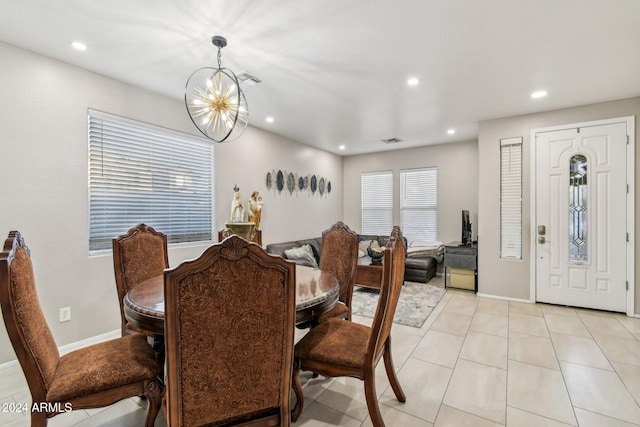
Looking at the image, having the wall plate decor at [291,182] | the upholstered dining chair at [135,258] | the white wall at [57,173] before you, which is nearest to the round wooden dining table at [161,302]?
the upholstered dining chair at [135,258]

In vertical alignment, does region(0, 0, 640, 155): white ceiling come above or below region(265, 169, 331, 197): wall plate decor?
above

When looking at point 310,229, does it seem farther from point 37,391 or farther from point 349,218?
point 37,391

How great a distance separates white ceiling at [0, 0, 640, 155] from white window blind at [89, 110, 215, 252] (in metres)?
0.58

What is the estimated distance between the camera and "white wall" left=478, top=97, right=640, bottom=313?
395cm

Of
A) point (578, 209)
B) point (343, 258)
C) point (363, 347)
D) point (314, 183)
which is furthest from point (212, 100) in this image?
point (578, 209)

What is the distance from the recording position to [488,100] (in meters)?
3.61

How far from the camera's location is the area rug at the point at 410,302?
3523 mm

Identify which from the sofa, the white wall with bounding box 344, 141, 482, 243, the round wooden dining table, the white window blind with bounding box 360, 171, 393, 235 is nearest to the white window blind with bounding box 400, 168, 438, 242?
the white wall with bounding box 344, 141, 482, 243

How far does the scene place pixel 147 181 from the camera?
11.0 ft

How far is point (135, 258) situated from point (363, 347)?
1.91 metres

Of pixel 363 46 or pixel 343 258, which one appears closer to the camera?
pixel 363 46

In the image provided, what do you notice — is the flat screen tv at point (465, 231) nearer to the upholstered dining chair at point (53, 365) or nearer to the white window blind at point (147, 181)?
the white window blind at point (147, 181)

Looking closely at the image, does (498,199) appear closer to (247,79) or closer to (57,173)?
(247,79)

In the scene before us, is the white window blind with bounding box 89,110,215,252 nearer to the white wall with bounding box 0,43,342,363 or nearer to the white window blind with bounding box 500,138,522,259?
the white wall with bounding box 0,43,342,363
